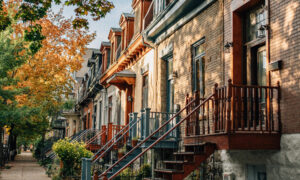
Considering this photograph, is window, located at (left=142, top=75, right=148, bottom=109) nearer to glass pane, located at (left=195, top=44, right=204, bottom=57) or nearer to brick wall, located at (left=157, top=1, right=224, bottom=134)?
brick wall, located at (left=157, top=1, right=224, bottom=134)

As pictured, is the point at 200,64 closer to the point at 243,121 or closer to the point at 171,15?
the point at 171,15

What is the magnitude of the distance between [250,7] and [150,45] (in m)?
6.76

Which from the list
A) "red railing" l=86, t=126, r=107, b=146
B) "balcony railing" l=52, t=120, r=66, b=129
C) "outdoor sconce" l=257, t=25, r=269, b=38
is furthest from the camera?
"balcony railing" l=52, t=120, r=66, b=129

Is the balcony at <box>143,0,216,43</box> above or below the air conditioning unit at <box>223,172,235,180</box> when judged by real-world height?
above

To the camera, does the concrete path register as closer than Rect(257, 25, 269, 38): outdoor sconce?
No

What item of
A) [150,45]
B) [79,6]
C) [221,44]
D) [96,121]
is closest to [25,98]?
[96,121]

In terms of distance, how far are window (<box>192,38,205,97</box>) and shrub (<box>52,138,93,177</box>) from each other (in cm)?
679

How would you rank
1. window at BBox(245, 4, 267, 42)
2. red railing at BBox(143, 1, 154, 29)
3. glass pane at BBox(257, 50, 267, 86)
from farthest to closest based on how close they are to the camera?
red railing at BBox(143, 1, 154, 29) → window at BBox(245, 4, 267, 42) → glass pane at BBox(257, 50, 267, 86)

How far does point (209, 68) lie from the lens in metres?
10.2

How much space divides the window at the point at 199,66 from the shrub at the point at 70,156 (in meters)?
6.79

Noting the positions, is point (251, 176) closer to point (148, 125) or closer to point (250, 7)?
point (250, 7)

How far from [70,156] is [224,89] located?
9.78m

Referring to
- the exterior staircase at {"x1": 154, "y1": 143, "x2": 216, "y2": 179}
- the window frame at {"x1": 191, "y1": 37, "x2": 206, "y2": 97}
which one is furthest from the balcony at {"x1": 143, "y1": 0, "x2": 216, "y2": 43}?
the exterior staircase at {"x1": 154, "y1": 143, "x2": 216, "y2": 179}

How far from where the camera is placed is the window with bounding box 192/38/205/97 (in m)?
10.9
